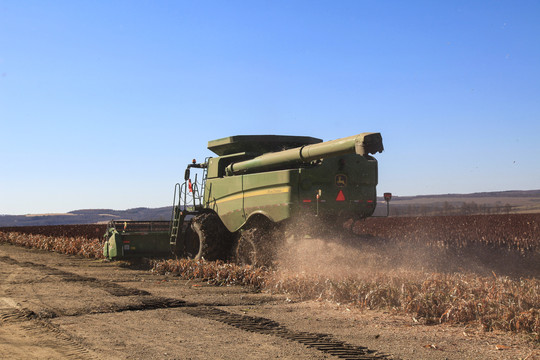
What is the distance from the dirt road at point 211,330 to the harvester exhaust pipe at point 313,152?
8.87 feet

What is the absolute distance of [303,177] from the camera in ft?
34.7

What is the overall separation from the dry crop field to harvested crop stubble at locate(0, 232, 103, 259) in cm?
13

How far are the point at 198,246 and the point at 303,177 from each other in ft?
15.2

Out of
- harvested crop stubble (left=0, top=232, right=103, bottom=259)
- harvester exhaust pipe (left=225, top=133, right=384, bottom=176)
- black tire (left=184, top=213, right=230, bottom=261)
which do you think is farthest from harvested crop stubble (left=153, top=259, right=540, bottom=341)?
harvested crop stubble (left=0, top=232, right=103, bottom=259)

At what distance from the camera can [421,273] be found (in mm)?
8812

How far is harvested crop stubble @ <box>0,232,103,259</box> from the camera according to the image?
60.5 feet

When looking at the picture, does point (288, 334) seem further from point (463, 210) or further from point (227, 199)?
point (463, 210)

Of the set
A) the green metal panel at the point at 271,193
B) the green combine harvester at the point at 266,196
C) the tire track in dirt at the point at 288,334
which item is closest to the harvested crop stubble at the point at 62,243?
the green combine harvester at the point at 266,196

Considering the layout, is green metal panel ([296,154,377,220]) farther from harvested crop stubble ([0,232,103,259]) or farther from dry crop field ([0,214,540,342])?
harvested crop stubble ([0,232,103,259])

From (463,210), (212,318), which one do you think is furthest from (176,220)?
(463,210)

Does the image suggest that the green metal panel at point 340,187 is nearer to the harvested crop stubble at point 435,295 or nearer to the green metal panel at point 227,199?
the harvested crop stubble at point 435,295

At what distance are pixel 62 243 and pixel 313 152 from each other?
49.4 feet

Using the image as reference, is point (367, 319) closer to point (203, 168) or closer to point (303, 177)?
point (303, 177)

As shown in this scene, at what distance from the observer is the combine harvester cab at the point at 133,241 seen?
47.2 ft
